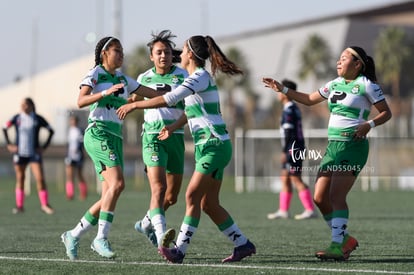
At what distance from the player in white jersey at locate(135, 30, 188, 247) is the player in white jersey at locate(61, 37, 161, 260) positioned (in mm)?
494

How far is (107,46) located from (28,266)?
8.08 ft

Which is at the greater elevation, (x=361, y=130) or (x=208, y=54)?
(x=208, y=54)

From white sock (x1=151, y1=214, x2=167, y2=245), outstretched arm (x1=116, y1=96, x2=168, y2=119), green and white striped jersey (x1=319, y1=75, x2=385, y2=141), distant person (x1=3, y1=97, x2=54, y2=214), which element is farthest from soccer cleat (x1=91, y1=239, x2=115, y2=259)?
distant person (x1=3, y1=97, x2=54, y2=214)

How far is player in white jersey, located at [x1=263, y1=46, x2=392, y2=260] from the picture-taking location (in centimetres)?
1100

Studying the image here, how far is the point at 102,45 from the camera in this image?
11.4 meters

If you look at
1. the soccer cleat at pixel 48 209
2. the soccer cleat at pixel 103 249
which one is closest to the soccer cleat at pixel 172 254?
the soccer cleat at pixel 103 249

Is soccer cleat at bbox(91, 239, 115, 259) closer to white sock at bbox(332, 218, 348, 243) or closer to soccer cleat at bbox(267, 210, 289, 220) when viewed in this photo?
white sock at bbox(332, 218, 348, 243)

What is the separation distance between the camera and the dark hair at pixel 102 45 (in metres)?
11.3

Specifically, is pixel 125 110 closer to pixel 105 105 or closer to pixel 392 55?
pixel 105 105

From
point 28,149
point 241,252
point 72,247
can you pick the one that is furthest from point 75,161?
point 241,252

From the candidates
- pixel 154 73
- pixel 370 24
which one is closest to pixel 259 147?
pixel 154 73

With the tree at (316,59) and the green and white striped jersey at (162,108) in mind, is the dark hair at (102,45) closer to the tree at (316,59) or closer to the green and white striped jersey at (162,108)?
the green and white striped jersey at (162,108)

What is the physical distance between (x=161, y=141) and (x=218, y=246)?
A: 1.70 meters

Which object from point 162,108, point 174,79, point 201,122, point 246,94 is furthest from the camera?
point 246,94
